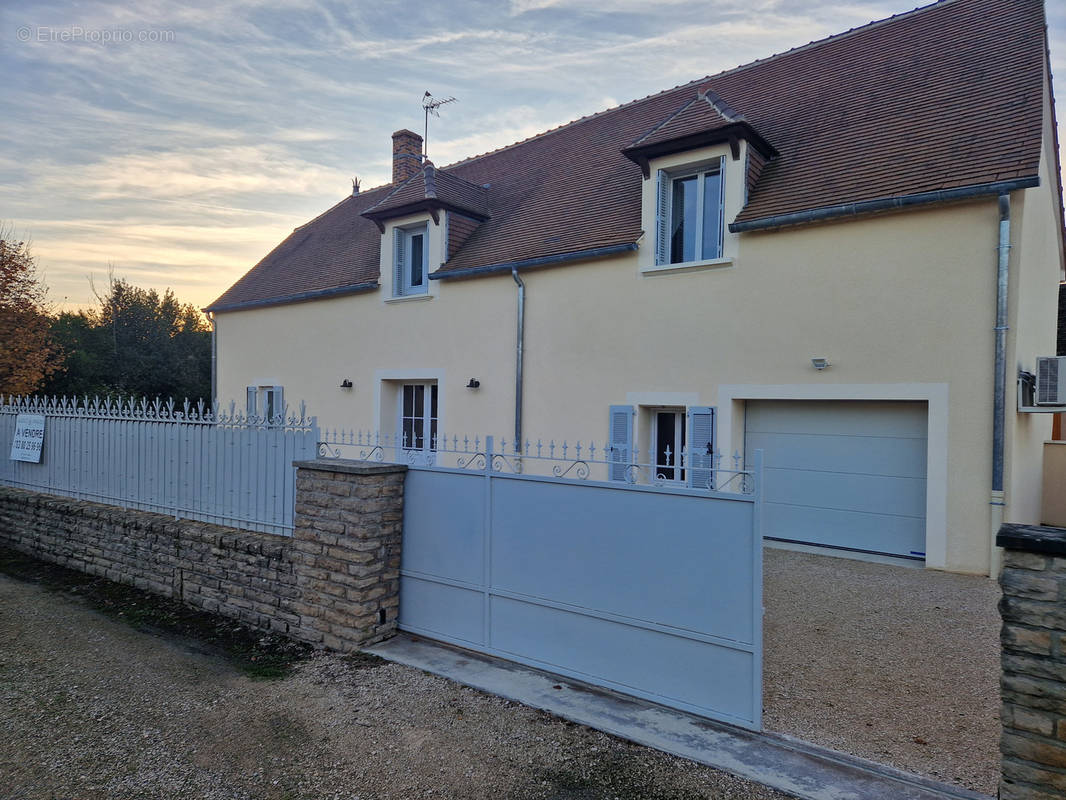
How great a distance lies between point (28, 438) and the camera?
909 centimetres

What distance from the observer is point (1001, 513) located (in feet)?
23.3

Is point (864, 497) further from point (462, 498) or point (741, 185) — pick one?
point (462, 498)

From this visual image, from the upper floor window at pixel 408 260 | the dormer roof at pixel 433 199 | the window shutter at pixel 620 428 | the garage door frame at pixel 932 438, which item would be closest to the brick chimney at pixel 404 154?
the dormer roof at pixel 433 199

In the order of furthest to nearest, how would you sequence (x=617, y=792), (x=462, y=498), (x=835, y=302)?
(x=835, y=302)
(x=462, y=498)
(x=617, y=792)

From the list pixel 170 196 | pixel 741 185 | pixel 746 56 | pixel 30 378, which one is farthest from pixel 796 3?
pixel 30 378

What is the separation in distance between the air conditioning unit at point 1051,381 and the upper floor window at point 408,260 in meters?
10.3

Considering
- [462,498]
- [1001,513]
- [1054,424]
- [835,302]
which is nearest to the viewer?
[462,498]

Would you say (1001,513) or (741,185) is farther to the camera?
(741,185)

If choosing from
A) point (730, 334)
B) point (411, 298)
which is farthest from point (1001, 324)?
point (411, 298)

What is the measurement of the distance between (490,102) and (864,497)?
30.3 feet

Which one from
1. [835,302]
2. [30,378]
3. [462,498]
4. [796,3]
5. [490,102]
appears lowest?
[462,498]

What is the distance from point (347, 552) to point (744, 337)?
6232mm

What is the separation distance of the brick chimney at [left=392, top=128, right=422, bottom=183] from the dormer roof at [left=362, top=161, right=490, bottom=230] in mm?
4357

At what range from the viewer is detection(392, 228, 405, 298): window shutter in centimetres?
1302
